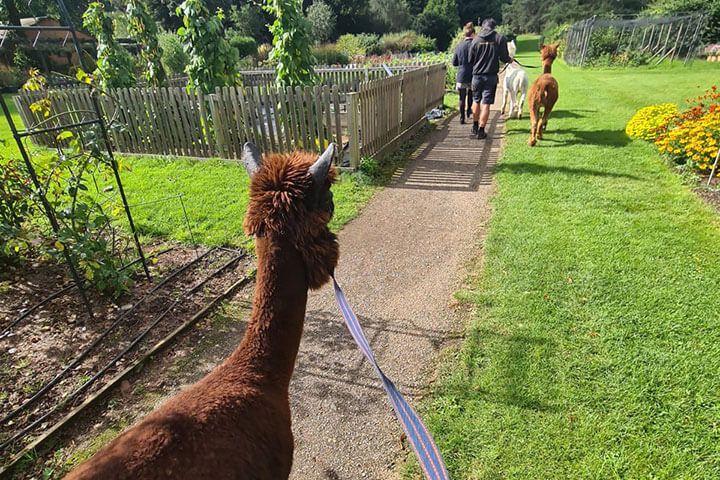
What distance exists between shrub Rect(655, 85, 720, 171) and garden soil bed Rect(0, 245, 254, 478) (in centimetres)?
717

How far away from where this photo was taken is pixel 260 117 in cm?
766

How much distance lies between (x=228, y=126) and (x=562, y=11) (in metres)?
77.7

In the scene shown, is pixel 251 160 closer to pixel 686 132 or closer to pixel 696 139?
pixel 696 139

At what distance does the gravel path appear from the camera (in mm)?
2516

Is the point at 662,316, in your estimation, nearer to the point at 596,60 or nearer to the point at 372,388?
the point at 372,388

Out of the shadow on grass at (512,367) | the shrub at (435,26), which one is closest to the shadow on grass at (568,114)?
the shadow on grass at (512,367)

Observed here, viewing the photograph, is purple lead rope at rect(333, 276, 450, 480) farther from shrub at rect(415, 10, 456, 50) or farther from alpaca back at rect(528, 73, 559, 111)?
shrub at rect(415, 10, 456, 50)

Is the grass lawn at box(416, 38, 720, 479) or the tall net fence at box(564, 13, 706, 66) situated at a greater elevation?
the tall net fence at box(564, 13, 706, 66)

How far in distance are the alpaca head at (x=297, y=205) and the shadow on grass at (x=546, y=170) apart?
6.59 m

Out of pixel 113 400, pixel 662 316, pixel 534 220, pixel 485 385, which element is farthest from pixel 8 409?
pixel 534 220

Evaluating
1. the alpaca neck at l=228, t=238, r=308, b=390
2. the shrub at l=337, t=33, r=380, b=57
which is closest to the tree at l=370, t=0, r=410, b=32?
the shrub at l=337, t=33, r=380, b=57

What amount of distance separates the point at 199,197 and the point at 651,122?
8914mm

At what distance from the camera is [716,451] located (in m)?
2.32

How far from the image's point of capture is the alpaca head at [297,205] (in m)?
1.44
